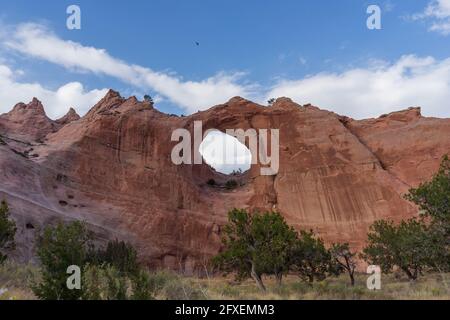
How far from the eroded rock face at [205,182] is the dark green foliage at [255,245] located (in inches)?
741

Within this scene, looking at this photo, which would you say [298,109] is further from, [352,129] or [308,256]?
[308,256]

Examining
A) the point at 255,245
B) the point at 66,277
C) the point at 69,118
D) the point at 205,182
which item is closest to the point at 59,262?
the point at 66,277

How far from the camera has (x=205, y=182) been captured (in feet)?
160

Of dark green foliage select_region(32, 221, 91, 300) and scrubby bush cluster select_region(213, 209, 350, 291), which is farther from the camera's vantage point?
scrubby bush cluster select_region(213, 209, 350, 291)

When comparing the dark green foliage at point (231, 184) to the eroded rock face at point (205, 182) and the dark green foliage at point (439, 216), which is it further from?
the dark green foliage at point (439, 216)

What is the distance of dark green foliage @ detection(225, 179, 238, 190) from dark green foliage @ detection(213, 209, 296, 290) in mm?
29347

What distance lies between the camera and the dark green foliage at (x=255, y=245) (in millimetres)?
17812

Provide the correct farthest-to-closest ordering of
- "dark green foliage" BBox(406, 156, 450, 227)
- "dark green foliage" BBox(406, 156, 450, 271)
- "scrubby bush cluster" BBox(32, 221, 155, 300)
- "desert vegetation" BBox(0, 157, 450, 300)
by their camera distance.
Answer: "dark green foliage" BBox(406, 156, 450, 227) < "dark green foliage" BBox(406, 156, 450, 271) < "desert vegetation" BBox(0, 157, 450, 300) < "scrubby bush cluster" BBox(32, 221, 155, 300)

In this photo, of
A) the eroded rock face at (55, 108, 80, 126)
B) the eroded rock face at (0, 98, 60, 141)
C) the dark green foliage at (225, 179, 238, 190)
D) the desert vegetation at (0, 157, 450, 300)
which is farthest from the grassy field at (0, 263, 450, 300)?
the eroded rock face at (55, 108, 80, 126)

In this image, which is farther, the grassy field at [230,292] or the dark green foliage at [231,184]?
the dark green foliage at [231,184]

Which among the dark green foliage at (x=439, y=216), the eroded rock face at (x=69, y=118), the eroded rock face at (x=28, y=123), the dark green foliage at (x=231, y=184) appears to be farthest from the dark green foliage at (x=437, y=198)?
the eroded rock face at (x=69, y=118)

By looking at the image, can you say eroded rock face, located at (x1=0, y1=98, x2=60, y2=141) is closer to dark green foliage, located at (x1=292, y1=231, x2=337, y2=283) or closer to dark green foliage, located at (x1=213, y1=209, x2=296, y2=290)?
dark green foliage, located at (x1=213, y1=209, x2=296, y2=290)

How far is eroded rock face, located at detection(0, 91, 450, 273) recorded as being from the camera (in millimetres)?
37031

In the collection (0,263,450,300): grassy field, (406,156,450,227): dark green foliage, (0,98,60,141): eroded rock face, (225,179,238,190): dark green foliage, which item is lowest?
(0,263,450,300): grassy field
